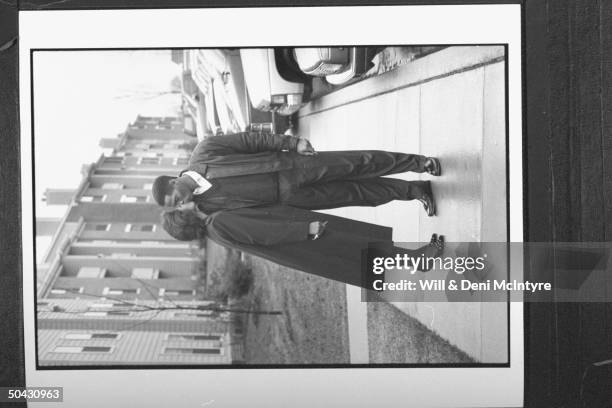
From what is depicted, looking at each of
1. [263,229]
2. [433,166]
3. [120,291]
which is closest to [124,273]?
[120,291]

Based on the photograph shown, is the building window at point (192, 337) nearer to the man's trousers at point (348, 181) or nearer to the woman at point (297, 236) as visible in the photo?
the woman at point (297, 236)

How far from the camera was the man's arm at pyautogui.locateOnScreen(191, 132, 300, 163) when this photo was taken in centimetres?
235

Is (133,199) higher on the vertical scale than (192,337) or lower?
higher

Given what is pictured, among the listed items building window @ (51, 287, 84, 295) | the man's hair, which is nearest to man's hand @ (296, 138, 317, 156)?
the man's hair

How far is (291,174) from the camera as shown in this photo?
240 cm

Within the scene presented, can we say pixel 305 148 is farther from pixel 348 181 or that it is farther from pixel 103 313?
pixel 103 313

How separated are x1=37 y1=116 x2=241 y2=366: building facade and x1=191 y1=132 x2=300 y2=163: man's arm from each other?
59 millimetres

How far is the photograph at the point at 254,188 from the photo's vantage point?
2.33 m

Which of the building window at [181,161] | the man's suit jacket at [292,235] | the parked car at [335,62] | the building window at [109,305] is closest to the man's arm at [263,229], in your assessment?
the man's suit jacket at [292,235]

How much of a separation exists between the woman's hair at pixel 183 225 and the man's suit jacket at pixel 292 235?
0.14ft

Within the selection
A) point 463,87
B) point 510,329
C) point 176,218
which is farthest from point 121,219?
point 510,329

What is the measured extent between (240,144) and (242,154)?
0.04 m

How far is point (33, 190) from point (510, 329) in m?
2.11

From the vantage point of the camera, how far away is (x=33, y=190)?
93.0 inches
